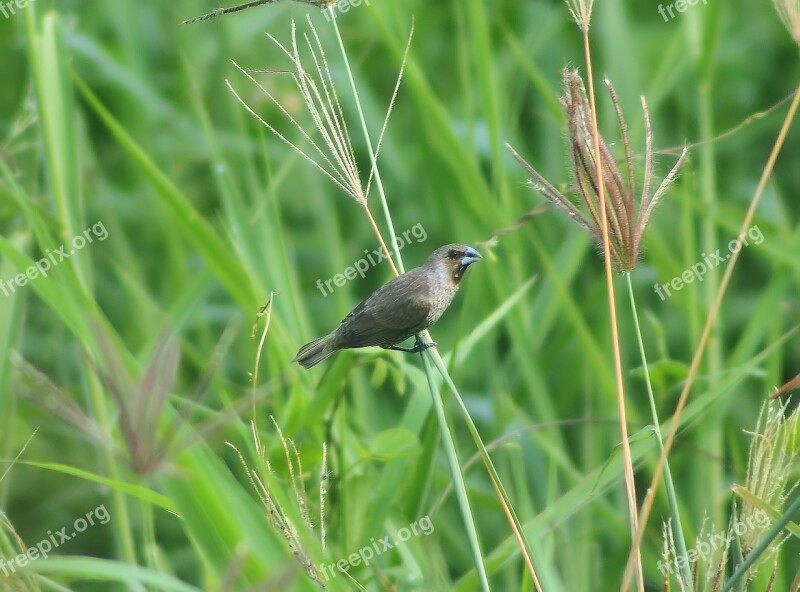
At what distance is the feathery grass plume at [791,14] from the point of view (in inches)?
68.4

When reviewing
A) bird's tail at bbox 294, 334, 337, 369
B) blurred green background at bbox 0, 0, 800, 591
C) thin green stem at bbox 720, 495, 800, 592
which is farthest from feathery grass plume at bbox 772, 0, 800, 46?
bird's tail at bbox 294, 334, 337, 369

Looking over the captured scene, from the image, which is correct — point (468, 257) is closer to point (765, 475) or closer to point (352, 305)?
point (765, 475)

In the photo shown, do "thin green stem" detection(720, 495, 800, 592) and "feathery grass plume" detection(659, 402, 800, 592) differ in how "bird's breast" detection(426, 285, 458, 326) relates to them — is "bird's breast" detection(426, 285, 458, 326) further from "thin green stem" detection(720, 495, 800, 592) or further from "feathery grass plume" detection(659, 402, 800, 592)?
"thin green stem" detection(720, 495, 800, 592)

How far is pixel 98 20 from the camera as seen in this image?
17.6 feet

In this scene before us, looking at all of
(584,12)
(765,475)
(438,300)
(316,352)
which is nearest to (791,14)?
(584,12)

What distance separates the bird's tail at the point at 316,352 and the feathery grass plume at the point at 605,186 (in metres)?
0.66

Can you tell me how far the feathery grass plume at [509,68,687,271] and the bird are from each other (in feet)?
1.60

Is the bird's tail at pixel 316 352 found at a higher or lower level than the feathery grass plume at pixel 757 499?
higher

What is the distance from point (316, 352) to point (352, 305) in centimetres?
184

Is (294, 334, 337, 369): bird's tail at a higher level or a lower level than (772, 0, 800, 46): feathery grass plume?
lower

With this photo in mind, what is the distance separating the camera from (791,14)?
1.74 m

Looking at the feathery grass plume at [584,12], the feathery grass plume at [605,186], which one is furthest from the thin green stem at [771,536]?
the feathery grass plume at [584,12]

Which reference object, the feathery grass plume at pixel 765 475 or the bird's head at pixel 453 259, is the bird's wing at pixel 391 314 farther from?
the feathery grass plume at pixel 765 475

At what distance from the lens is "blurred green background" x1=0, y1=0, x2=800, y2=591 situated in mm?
1991
